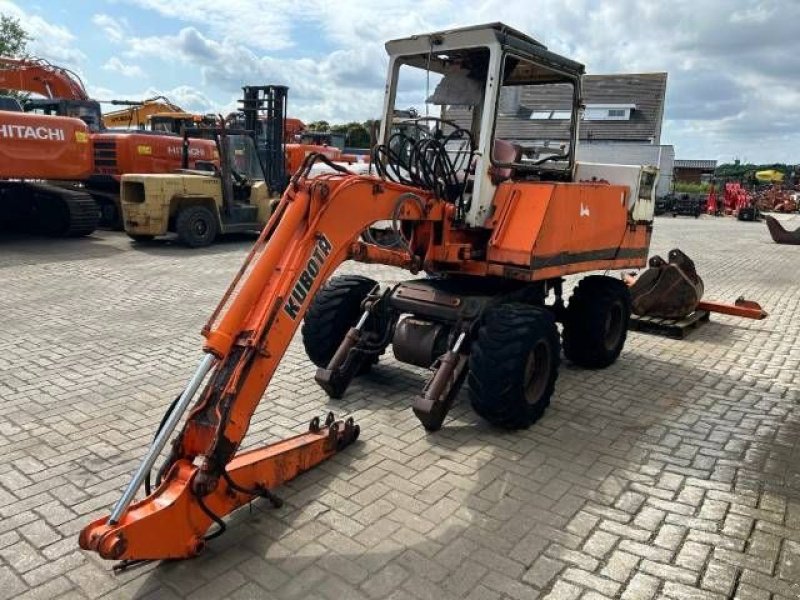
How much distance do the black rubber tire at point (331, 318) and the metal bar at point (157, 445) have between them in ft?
7.48

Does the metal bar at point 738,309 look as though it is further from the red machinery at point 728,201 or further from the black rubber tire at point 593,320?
the red machinery at point 728,201

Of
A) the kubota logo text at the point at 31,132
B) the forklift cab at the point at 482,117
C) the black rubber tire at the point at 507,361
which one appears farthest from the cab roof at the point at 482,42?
the kubota logo text at the point at 31,132

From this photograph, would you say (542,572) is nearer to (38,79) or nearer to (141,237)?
(141,237)

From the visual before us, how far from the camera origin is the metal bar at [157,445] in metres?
2.77

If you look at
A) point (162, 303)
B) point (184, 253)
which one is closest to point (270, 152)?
point (184, 253)

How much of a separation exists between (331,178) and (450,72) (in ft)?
6.61

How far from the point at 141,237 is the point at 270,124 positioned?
366 cm

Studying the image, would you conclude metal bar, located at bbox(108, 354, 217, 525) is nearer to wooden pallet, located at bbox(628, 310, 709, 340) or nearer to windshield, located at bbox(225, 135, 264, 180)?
wooden pallet, located at bbox(628, 310, 709, 340)

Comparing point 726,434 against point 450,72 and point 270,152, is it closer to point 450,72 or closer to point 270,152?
point 450,72

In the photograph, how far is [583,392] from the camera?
5660 millimetres

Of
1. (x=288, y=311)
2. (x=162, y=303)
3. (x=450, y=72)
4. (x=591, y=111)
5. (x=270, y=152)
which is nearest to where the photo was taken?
(x=288, y=311)

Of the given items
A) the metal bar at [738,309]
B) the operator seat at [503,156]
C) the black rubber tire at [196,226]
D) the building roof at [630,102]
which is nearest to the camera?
the operator seat at [503,156]

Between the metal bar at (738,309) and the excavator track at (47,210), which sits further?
the excavator track at (47,210)

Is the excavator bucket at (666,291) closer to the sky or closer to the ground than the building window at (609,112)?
closer to the ground
